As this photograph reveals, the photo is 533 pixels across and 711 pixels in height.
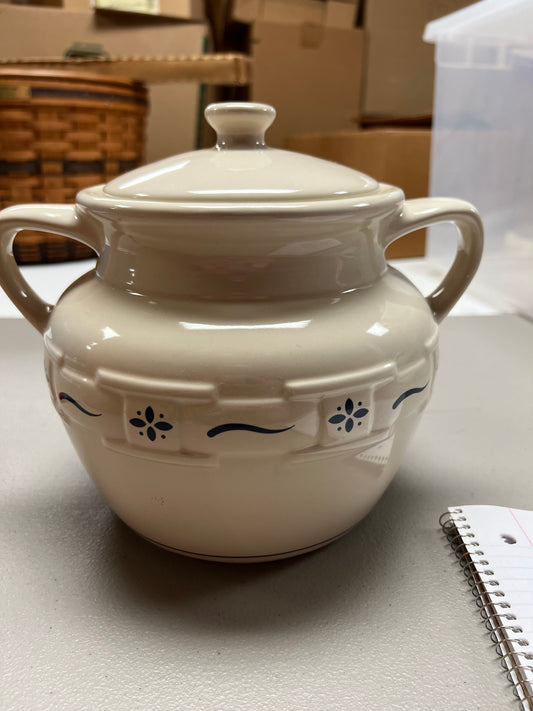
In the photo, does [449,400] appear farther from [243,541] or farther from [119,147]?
[119,147]

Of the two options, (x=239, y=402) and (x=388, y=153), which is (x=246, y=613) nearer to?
(x=239, y=402)

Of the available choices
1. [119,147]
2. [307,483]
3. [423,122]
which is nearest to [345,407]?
[307,483]

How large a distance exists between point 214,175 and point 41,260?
1.28 meters

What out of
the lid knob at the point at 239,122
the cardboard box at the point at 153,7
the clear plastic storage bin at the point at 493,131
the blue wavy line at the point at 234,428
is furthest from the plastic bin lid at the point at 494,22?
the blue wavy line at the point at 234,428

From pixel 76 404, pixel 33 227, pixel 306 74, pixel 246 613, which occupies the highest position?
pixel 306 74

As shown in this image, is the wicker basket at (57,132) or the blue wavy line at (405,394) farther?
the wicker basket at (57,132)

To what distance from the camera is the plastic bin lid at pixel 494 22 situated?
1.27 m

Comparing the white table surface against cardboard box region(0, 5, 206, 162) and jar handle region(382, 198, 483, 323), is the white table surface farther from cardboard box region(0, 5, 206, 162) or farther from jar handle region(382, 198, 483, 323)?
cardboard box region(0, 5, 206, 162)

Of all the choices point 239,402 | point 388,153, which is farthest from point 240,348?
point 388,153

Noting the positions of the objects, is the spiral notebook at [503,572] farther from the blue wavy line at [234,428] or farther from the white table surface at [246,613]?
the blue wavy line at [234,428]

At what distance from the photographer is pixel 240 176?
53 cm

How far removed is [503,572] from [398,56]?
6.40 feet

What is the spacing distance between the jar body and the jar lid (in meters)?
0.08

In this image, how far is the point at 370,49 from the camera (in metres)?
2.14
